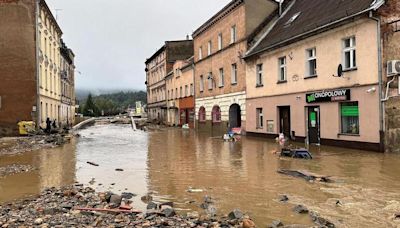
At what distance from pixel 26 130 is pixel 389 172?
82.5 ft

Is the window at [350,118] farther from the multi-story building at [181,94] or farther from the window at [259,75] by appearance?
the multi-story building at [181,94]

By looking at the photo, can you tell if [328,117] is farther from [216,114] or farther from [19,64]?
[19,64]

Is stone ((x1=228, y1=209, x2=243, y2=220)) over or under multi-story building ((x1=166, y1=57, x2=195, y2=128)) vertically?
under

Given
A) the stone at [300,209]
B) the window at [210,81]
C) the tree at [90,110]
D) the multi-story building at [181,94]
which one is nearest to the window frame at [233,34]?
the window at [210,81]

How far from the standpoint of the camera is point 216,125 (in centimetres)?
3469

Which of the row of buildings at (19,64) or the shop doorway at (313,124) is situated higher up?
the row of buildings at (19,64)

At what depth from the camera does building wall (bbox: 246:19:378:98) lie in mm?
16484

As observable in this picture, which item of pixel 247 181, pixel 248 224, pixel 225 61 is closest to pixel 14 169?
pixel 247 181

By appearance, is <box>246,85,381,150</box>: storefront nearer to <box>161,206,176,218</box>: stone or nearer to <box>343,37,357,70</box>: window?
<box>343,37,357,70</box>: window

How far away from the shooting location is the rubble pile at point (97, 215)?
639 centimetres

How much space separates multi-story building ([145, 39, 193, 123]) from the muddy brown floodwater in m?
42.3

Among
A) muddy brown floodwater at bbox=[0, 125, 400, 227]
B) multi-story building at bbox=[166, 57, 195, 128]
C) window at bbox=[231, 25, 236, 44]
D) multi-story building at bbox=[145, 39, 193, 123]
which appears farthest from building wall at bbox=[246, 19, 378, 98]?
multi-story building at bbox=[145, 39, 193, 123]

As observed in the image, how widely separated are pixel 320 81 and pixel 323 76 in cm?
34

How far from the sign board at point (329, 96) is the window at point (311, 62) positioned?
121 centimetres
